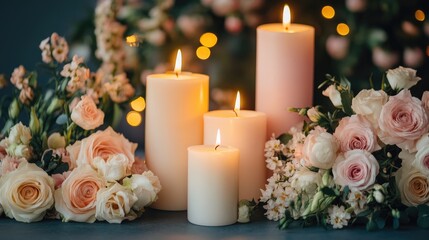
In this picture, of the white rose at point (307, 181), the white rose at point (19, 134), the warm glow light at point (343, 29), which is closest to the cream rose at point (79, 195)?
the white rose at point (19, 134)

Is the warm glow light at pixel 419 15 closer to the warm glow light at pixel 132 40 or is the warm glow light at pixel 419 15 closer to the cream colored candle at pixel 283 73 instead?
the cream colored candle at pixel 283 73

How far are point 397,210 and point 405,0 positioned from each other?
0.56 metres

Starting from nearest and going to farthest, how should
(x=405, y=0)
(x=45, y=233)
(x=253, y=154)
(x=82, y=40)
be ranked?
(x=45, y=233)
(x=253, y=154)
(x=405, y=0)
(x=82, y=40)

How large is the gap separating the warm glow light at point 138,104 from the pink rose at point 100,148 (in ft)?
1.21

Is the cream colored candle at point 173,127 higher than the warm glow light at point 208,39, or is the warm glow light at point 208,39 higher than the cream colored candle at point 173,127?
the warm glow light at point 208,39

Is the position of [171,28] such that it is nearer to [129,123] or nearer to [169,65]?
[169,65]

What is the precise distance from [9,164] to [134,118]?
477mm

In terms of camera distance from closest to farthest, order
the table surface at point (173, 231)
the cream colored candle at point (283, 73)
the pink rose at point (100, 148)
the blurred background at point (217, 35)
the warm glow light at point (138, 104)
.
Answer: the table surface at point (173, 231)
the pink rose at point (100, 148)
the cream colored candle at point (283, 73)
the blurred background at point (217, 35)
the warm glow light at point (138, 104)

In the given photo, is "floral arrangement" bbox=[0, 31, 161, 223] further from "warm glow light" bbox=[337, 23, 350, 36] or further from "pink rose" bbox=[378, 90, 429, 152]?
"warm glow light" bbox=[337, 23, 350, 36]

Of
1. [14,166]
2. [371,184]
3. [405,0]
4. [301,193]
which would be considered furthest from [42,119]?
[405,0]

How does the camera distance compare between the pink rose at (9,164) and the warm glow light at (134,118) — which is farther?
the warm glow light at (134,118)

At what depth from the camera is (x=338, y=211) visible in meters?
1.57

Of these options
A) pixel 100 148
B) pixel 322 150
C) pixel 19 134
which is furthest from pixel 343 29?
pixel 19 134

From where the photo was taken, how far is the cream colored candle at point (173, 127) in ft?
5.47
